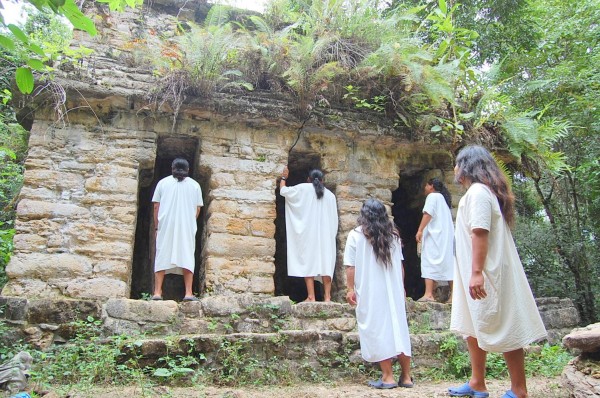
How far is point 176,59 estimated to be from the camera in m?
6.45

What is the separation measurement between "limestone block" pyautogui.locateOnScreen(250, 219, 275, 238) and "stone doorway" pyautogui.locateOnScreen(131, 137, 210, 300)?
81 centimetres

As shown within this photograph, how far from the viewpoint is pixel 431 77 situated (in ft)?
22.8

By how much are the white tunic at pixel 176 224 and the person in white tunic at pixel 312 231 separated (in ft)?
4.03

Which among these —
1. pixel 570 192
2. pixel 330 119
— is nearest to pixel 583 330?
pixel 330 119

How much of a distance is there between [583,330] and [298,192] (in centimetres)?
384

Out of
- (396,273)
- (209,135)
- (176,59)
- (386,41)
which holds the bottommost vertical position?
(396,273)

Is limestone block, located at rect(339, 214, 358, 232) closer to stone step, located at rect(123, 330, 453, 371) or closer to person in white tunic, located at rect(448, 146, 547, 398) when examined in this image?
stone step, located at rect(123, 330, 453, 371)

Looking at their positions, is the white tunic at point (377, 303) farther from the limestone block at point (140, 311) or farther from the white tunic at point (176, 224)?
the white tunic at point (176, 224)

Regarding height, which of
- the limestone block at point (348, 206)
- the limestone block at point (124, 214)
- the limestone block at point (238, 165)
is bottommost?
the limestone block at point (124, 214)

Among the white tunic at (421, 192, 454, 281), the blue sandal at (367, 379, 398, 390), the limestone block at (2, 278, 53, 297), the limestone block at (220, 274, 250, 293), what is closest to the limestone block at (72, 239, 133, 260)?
the limestone block at (2, 278, 53, 297)

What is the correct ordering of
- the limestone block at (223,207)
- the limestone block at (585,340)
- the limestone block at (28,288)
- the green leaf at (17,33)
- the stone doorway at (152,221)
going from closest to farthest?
the green leaf at (17,33) → the limestone block at (585,340) → the limestone block at (28,288) → the limestone block at (223,207) → the stone doorway at (152,221)

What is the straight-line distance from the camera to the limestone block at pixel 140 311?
4.75 meters

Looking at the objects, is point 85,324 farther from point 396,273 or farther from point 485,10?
point 485,10

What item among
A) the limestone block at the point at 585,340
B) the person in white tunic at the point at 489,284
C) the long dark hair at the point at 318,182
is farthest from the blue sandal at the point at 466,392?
the long dark hair at the point at 318,182
